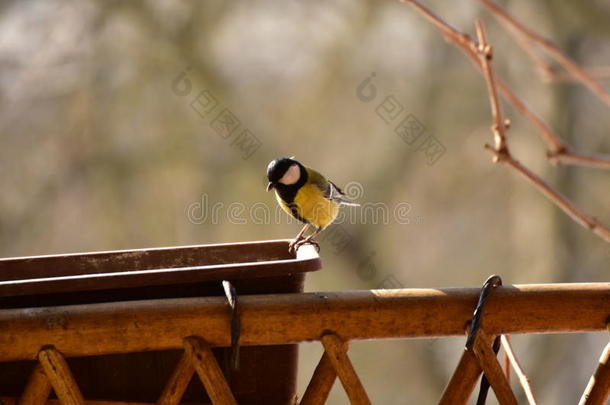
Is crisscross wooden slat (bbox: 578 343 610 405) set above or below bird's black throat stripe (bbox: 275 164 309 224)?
below

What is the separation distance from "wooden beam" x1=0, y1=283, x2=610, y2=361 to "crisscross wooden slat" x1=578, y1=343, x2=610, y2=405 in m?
0.04

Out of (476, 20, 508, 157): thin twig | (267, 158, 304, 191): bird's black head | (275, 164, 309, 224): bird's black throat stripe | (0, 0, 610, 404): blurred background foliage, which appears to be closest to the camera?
(476, 20, 508, 157): thin twig

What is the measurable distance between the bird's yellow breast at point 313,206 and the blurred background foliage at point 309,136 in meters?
1.26

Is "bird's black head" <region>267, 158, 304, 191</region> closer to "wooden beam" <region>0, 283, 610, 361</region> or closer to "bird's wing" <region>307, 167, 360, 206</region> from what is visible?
"bird's wing" <region>307, 167, 360, 206</region>

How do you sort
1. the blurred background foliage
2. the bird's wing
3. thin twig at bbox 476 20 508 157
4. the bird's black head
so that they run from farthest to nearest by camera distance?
the blurred background foliage
the bird's wing
the bird's black head
thin twig at bbox 476 20 508 157

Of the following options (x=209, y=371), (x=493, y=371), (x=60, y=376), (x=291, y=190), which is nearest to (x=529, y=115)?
(x=493, y=371)

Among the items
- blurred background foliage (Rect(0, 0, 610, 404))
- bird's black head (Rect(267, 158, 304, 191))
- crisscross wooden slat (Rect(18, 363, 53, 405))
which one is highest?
blurred background foliage (Rect(0, 0, 610, 404))

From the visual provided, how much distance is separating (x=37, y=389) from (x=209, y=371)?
0.17m

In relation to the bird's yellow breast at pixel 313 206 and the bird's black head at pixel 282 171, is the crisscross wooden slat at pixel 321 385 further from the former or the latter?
the bird's yellow breast at pixel 313 206

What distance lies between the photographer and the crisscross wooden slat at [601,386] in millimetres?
842

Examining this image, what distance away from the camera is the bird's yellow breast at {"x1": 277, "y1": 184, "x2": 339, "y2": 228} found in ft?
6.02

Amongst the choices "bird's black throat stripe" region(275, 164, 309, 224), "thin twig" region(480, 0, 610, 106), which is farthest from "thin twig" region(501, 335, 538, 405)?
"bird's black throat stripe" region(275, 164, 309, 224)

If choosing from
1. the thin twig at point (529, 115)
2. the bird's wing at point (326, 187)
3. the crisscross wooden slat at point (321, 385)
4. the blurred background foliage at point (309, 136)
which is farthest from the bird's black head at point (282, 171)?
the blurred background foliage at point (309, 136)

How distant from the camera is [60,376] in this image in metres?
0.76
